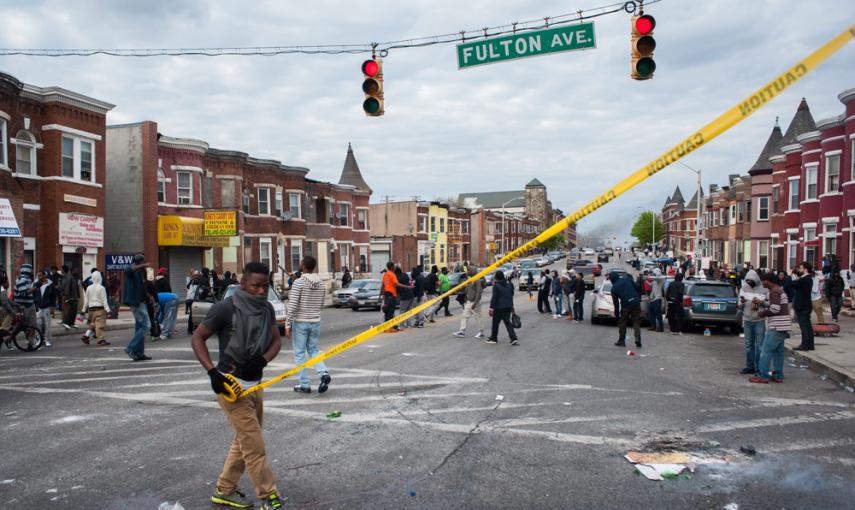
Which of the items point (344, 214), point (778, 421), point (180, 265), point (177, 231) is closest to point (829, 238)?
point (778, 421)

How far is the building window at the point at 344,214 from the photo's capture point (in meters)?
48.2

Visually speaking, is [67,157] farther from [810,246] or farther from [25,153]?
[810,246]

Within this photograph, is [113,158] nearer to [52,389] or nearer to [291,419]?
[52,389]

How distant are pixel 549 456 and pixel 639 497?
3.63 ft

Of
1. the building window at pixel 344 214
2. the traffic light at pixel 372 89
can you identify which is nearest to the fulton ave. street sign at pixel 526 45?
the traffic light at pixel 372 89

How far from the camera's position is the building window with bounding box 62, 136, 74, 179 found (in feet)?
78.8

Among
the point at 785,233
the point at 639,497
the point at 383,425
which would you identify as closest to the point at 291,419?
the point at 383,425

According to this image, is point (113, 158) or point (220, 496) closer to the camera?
point (220, 496)

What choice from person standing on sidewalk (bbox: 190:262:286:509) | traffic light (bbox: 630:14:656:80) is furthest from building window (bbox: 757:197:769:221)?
person standing on sidewalk (bbox: 190:262:286:509)

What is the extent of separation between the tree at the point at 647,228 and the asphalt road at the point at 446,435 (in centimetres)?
14062

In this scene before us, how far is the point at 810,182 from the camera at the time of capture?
2925 cm

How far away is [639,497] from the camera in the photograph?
4.92 meters

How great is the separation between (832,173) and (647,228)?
131 metres

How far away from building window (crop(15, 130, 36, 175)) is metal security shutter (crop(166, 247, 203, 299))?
362 inches
